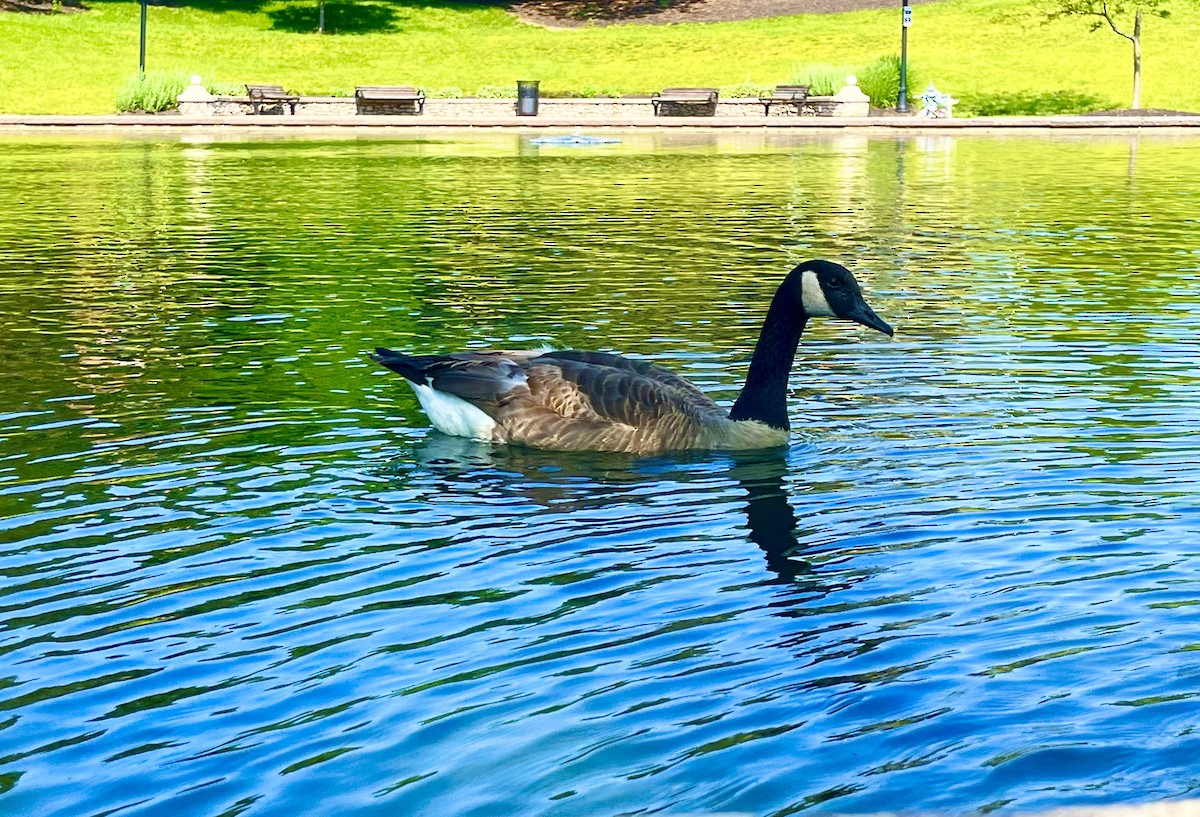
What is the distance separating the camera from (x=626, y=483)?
34.8 feet

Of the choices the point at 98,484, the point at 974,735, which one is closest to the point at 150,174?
the point at 98,484

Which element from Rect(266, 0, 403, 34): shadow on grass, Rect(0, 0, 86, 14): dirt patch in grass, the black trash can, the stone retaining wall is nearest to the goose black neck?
the black trash can

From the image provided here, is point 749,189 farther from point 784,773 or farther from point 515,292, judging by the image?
point 784,773

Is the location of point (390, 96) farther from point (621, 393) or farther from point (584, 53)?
point (621, 393)

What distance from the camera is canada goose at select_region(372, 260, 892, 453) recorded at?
11016mm

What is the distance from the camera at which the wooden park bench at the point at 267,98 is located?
56.1 m

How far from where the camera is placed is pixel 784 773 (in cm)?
601

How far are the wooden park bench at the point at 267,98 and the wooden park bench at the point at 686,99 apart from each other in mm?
12440

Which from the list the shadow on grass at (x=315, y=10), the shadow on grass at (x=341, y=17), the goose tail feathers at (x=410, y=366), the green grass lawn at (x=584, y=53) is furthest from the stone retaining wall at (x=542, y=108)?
the goose tail feathers at (x=410, y=366)

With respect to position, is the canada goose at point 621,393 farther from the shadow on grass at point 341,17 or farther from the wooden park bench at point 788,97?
the shadow on grass at point 341,17

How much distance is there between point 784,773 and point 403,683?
1.78m

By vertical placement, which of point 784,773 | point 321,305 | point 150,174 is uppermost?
point 150,174

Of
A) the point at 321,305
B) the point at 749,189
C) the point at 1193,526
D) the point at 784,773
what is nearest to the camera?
the point at 784,773

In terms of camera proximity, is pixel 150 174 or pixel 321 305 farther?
pixel 150 174
